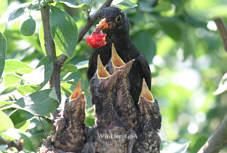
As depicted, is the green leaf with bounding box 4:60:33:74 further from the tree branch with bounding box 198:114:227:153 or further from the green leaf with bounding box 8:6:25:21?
the tree branch with bounding box 198:114:227:153

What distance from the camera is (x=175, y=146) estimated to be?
2.26 metres

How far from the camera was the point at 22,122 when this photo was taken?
2.04 meters

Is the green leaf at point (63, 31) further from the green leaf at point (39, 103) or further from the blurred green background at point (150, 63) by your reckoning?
the green leaf at point (39, 103)

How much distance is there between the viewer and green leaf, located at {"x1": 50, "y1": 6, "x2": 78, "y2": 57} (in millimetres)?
1675

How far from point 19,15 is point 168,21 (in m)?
1.67

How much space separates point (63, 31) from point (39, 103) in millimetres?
383

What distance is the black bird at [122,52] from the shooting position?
2234 mm

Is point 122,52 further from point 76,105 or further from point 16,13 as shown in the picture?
point 16,13

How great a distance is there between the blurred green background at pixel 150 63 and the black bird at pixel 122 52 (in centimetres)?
10

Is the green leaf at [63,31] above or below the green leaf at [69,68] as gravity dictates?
above

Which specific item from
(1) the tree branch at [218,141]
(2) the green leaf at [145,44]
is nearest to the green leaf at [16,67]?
(1) the tree branch at [218,141]

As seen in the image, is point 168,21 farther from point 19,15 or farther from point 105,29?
point 19,15

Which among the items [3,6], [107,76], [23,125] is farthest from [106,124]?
[3,6]

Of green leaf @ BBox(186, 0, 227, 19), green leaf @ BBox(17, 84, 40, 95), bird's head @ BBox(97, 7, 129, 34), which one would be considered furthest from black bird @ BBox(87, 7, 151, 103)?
green leaf @ BBox(186, 0, 227, 19)
